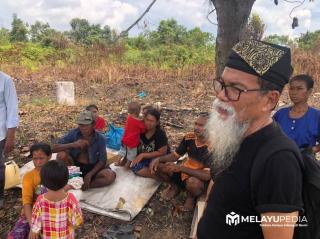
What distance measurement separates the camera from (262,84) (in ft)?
4.48

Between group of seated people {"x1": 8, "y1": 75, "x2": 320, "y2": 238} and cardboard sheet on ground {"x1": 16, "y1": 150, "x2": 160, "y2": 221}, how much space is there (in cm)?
9

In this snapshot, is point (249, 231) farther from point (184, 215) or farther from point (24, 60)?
point (24, 60)

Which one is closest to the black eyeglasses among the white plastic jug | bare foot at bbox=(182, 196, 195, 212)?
bare foot at bbox=(182, 196, 195, 212)

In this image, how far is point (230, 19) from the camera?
10.9 ft

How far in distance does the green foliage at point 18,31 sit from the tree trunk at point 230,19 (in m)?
22.3

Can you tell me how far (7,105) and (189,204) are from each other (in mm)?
2162

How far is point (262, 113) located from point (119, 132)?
13.2ft

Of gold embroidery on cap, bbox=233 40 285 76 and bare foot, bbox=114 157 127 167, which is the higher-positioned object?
gold embroidery on cap, bbox=233 40 285 76

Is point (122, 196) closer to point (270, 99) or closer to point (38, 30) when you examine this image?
point (270, 99)

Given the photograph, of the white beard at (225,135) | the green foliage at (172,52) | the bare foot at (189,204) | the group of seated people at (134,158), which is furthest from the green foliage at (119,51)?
the white beard at (225,135)

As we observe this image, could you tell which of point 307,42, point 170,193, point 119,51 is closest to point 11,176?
point 170,193

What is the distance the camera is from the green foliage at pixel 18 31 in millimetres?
23156

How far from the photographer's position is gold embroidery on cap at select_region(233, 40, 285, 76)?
1.35m

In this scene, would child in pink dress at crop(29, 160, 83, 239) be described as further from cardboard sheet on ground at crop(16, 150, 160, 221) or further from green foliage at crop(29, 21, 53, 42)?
green foliage at crop(29, 21, 53, 42)
